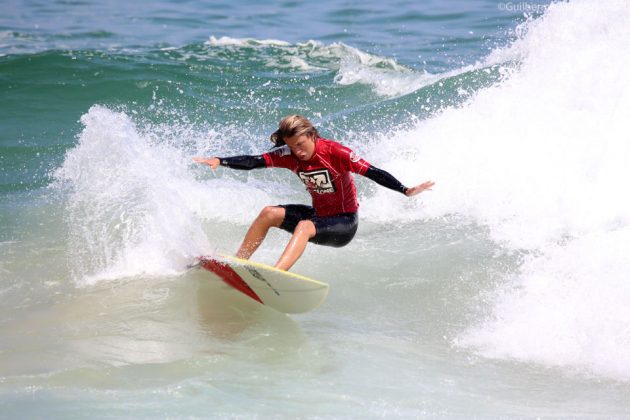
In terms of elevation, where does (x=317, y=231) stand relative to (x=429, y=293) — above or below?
above

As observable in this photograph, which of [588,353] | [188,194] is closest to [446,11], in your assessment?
[188,194]

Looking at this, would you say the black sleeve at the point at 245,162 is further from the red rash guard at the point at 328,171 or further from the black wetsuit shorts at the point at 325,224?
the black wetsuit shorts at the point at 325,224

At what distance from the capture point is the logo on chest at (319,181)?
6125 mm

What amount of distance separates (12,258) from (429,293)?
3718mm

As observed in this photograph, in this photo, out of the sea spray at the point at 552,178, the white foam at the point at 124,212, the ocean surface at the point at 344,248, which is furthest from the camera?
the white foam at the point at 124,212

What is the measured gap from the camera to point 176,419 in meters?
4.37

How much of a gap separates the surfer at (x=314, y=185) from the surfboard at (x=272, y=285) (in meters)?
0.17

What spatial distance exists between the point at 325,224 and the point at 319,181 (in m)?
0.32

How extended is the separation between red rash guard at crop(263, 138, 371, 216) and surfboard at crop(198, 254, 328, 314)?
81 cm

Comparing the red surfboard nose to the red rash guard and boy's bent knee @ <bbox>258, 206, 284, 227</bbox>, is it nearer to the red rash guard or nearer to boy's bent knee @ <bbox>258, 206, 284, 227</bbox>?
boy's bent knee @ <bbox>258, 206, 284, 227</bbox>

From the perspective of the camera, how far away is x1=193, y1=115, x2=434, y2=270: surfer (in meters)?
5.94

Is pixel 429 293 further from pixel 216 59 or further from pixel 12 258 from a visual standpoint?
pixel 216 59

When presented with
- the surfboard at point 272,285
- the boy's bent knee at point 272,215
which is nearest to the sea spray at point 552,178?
the surfboard at point 272,285

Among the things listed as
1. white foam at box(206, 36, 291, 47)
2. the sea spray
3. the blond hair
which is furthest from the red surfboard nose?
white foam at box(206, 36, 291, 47)
